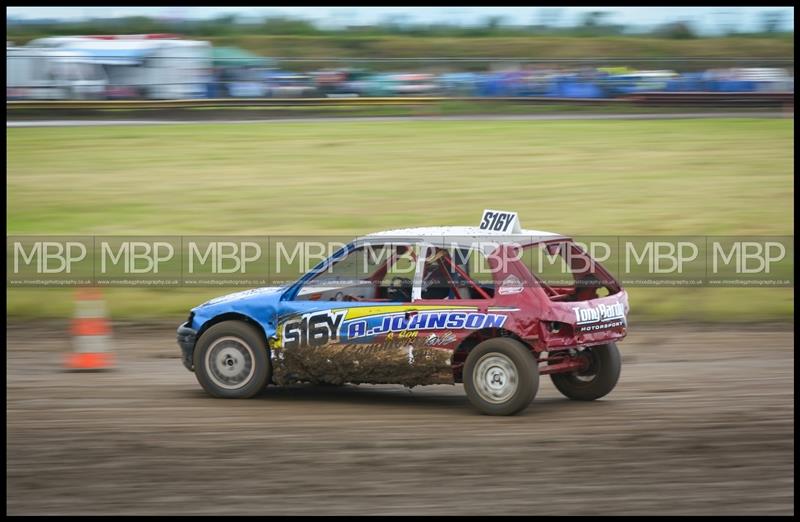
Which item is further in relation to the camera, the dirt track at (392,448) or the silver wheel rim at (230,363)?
the silver wheel rim at (230,363)

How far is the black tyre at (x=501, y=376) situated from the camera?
8.90m

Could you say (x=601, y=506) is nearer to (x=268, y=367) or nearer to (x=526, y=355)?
(x=526, y=355)

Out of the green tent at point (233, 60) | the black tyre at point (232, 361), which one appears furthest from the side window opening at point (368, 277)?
the green tent at point (233, 60)

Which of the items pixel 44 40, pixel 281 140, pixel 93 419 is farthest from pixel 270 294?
pixel 44 40

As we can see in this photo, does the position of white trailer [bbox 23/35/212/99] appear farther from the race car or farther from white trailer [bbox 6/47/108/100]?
the race car

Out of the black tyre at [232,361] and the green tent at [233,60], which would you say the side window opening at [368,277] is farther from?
the green tent at [233,60]

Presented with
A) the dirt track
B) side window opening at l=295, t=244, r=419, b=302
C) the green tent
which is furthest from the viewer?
the green tent

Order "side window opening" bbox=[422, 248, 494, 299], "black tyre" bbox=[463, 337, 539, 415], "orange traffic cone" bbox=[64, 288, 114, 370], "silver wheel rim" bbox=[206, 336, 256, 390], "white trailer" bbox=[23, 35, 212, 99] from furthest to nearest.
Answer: "white trailer" bbox=[23, 35, 212, 99] → "orange traffic cone" bbox=[64, 288, 114, 370] → "silver wheel rim" bbox=[206, 336, 256, 390] → "side window opening" bbox=[422, 248, 494, 299] → "black tyre" bbox=[463, 337, 539, 415]

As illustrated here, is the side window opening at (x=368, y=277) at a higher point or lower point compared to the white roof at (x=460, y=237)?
lower

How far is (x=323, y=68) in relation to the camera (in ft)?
124

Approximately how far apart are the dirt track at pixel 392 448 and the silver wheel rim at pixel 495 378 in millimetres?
201

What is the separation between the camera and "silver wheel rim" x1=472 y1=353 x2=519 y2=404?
9.02 meters

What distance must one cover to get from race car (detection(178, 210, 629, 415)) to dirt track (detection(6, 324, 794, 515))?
302mm

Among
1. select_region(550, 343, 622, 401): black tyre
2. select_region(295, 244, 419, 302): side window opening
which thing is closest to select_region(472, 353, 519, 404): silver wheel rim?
select_region(295, 244, 419, 302): side window opening
